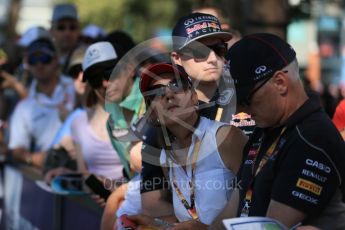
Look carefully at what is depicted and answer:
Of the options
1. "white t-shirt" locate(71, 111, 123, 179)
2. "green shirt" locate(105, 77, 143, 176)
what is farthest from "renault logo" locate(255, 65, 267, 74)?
"white t-shirt" locate(71, 111, 123, 179)

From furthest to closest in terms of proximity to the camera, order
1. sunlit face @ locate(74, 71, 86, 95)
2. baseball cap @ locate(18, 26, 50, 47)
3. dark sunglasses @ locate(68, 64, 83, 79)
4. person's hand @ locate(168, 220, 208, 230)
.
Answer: baseball cap @ locate(18, 26, 50, 47) → dark sunglasses @ locate(68, 64, 83, 79) → sunlit face @ locate(74, 71, 86, 95) → person's hand @ locate(168, 220, 208, 230)

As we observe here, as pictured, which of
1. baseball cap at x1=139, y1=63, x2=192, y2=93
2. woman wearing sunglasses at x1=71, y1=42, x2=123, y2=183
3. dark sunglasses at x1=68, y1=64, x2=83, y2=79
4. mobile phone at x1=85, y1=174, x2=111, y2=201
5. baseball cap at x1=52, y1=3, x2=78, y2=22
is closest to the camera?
baseball cap at x1=139, y1=63, x2=192, y2=93

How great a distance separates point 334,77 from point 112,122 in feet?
39.8

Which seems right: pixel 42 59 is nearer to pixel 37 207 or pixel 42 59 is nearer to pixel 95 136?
pixel 37 207

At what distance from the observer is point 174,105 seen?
4062mm

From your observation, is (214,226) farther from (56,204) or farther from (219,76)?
(56,204)

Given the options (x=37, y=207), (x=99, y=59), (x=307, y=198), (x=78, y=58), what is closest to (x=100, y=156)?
(x=99, y=59)

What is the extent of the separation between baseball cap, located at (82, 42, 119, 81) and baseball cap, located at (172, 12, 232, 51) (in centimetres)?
109

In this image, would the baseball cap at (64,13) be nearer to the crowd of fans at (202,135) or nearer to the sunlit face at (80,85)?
the crowd of fans at (202,135)

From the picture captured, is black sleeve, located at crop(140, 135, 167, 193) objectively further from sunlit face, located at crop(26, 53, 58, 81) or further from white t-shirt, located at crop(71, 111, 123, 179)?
sunlit face, located at crop(26, 53, 58, 81)

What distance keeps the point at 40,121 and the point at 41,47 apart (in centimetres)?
81

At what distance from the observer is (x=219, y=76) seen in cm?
457

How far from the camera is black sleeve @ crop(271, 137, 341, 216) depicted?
3.15m

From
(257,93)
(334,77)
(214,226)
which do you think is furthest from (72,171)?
(334,77)
